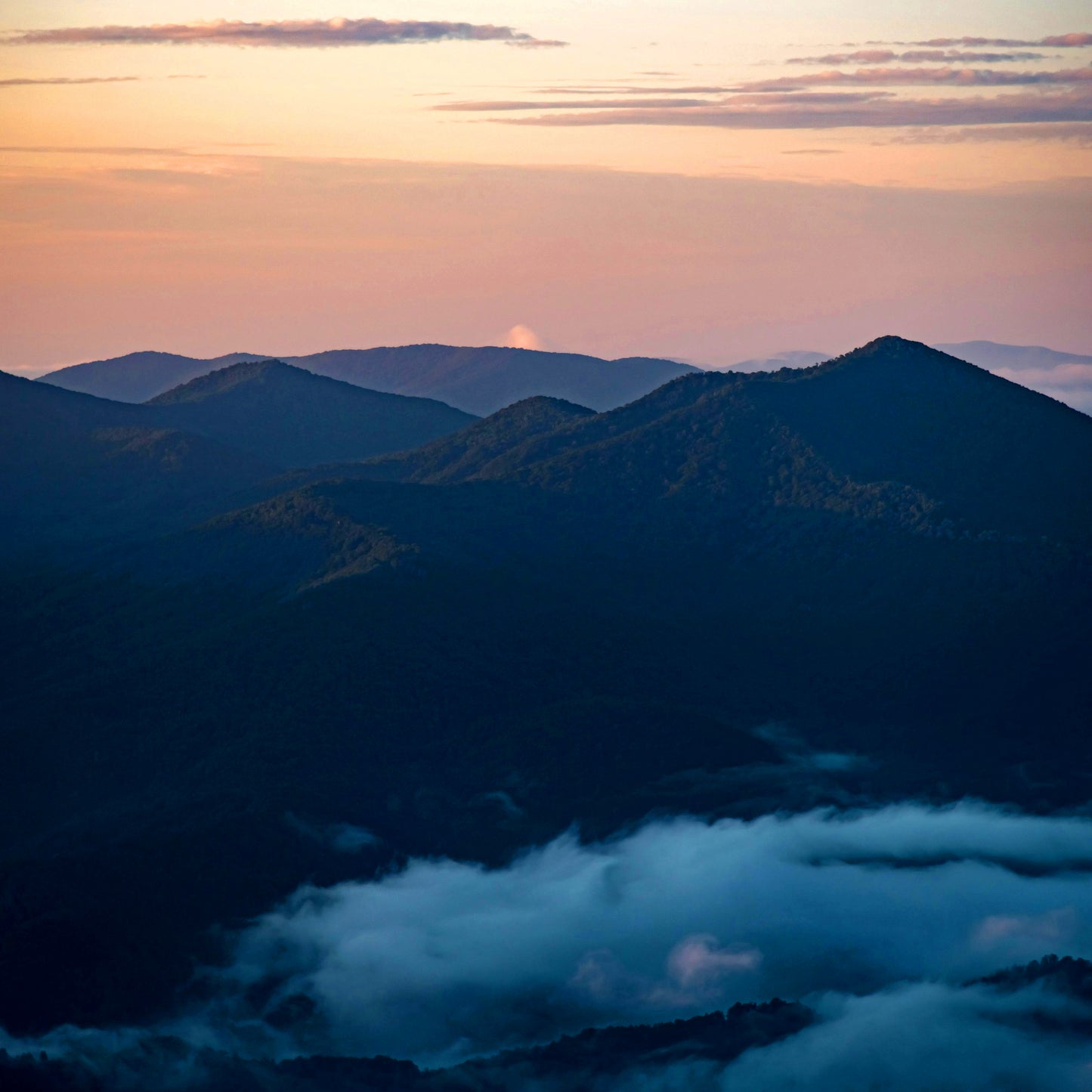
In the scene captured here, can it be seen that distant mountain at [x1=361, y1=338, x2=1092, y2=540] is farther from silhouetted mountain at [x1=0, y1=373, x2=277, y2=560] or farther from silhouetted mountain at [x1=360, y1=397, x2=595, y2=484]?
silhouetted mountain at [x1=0, y1=373, x2=277, y2=560]

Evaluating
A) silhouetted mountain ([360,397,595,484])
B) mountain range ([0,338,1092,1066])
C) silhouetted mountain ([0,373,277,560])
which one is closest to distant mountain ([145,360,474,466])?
silhouetted mountain ([0,373,277,560])

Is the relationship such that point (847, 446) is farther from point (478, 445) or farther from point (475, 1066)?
point (475, 1066)

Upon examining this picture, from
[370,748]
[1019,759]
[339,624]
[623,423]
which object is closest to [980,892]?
[1019,759]

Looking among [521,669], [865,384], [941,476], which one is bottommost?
[521,669]

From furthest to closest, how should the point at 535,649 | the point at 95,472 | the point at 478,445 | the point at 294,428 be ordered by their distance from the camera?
→ the point at 294,428
the point at 95,472
the point at 478,445
the point at 535,649

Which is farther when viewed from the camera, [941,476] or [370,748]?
[941,476]

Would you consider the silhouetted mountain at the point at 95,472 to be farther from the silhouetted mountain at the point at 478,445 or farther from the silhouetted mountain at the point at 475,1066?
the silhouetted mountain at the point at 475,1066

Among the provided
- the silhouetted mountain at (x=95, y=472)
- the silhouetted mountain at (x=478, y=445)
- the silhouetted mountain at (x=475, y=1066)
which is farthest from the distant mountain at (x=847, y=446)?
the silhouetted mountain at (x=475, y=1066)

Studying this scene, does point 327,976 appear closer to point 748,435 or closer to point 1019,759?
point 1019,759

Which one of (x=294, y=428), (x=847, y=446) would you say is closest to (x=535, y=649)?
(x=847, y=446)
